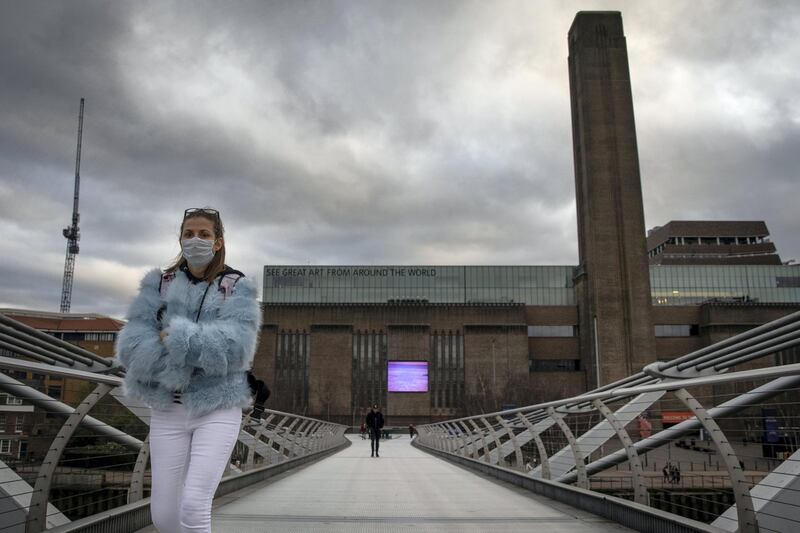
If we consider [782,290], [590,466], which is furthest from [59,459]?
[782,290]

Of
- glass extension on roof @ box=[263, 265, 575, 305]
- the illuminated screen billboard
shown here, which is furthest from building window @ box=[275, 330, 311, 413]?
the illuminated screen billboard

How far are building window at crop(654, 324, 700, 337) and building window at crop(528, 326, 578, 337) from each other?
8.41 m

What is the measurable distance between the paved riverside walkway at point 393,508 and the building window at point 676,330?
65253 mm

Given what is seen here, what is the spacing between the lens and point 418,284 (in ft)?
251

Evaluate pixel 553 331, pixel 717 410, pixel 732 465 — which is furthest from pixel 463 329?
pixel 732 465

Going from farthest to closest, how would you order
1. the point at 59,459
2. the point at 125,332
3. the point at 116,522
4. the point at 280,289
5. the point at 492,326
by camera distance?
the point at 280,289 < the point at 492,326 < the point at 116,522 < the point at 59,459 < the point at 125,332

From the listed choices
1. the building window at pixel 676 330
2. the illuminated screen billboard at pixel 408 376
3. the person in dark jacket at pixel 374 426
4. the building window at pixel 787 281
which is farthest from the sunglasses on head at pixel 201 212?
the building window at pixel 787 281

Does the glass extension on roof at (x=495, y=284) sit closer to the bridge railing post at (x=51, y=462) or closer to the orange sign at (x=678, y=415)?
the orange sign at (x=678, y=415)

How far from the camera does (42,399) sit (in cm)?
418

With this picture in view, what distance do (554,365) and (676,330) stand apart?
13135 millimetres

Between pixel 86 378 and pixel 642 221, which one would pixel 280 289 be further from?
pixel 86 378

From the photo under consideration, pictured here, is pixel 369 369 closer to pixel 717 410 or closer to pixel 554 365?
pixel 554 365

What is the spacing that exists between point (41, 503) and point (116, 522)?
2.65 feet

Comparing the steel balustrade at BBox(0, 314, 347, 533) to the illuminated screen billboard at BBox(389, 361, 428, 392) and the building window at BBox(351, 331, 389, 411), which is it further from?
the building window at BBox(351, 331, 389, 411)
